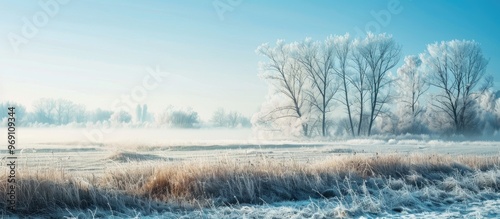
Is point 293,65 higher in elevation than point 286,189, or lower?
higher

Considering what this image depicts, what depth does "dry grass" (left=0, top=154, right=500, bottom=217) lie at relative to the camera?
26.8 feet

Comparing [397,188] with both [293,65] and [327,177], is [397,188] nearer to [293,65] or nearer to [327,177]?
[327,177]

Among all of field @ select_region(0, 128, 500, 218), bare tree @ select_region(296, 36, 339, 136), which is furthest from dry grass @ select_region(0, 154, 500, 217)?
bare tree @ select_region(296, 36, 339, 136)

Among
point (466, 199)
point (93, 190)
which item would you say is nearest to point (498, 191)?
point (466, 199)

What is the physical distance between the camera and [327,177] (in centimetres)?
1130

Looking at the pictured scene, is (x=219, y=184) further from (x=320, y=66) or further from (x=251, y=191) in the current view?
(x=320, y=66)

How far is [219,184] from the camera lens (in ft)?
32.3

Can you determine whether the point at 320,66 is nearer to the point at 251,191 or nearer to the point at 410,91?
the point at 410,91

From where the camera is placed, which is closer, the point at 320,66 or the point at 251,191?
the point at 251,191

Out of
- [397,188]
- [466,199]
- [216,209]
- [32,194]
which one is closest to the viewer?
[32,194]

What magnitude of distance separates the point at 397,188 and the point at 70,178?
7477 millimetres

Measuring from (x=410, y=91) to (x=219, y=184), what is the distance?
3772 centimetres

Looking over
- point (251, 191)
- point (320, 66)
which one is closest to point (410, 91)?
point (320, 66)

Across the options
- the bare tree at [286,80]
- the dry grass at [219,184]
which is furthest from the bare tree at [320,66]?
the dry grass at [219,184]
